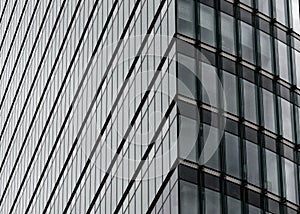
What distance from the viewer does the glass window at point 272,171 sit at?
52.3 metres

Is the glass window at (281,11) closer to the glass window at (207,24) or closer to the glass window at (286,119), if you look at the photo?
the glass window at (286,119)

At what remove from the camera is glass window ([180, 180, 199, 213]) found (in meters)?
47.3

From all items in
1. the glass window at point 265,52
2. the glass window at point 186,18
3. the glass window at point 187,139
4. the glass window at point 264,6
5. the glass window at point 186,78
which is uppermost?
the glass window at point 264,6

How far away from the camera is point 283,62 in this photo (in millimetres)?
56656

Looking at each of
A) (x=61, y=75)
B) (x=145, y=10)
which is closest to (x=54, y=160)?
(x=61, y=75)

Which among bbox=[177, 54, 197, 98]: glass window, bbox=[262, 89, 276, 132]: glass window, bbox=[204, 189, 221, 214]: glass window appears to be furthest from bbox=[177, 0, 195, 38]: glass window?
bbox=[204, 189, 221, 214]: glass window

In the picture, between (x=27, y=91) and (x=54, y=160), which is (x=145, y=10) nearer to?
(x=54, y=160)

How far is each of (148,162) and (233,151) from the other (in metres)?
4.09

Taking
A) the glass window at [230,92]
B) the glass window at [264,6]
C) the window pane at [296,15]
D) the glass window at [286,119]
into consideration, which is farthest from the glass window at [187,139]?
the window pane at [296,15]

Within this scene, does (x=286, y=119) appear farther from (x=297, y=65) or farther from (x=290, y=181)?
(x=297, y=65)

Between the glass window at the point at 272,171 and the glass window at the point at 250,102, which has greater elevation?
the glass window at the point at 250,102

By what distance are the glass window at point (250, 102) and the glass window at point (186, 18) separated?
4066mm

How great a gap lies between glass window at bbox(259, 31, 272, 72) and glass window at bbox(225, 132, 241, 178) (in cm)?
559

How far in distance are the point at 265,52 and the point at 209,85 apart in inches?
230
